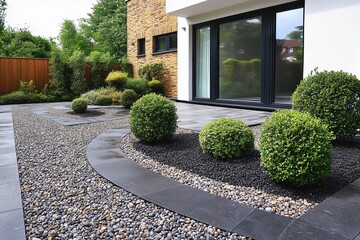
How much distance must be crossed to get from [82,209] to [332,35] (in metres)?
6.18

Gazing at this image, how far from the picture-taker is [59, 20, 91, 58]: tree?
30000 millimetres

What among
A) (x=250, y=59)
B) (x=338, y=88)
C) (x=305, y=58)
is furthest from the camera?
(x=250, y=59)

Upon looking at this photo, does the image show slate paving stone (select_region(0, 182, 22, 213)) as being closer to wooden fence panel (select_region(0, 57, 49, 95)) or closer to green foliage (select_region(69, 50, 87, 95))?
green foliage (select_region(69, 50, 87, 95))

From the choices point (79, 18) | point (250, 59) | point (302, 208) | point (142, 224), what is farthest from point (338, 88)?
point (79, 18)

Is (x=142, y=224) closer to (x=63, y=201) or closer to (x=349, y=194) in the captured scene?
(x=63, y=201)

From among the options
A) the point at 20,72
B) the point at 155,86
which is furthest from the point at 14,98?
the point at 155,86

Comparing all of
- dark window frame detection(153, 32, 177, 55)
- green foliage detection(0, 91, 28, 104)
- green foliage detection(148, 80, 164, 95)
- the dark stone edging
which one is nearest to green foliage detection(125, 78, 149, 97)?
green foliage detection(148, 80, 164, 95)

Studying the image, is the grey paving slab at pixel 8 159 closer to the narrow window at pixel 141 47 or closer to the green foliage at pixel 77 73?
the green foliage at pixel 77 73

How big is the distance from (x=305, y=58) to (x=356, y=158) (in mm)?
4031

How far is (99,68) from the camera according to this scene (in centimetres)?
1362

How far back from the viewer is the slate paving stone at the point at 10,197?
7.51ft

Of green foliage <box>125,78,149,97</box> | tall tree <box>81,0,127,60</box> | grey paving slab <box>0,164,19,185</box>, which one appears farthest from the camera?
tall tree <box>81,0,127,60</box>

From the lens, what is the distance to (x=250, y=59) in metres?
8.55

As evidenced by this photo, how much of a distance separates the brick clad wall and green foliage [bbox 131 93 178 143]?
757 cm
